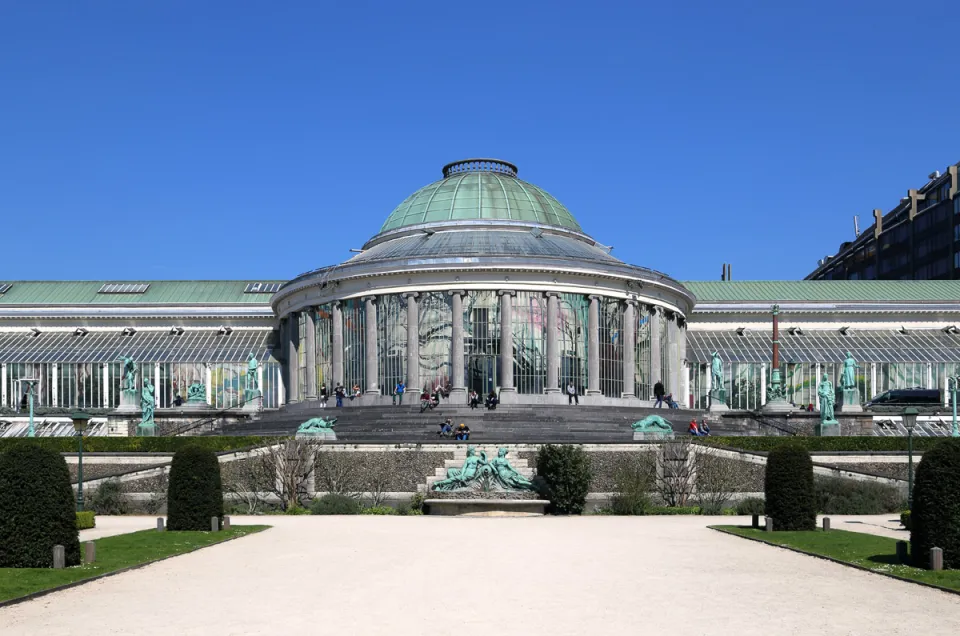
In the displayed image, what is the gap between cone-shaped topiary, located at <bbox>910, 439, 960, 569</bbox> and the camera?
23.5 metres

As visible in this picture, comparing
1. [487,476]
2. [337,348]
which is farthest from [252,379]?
[487,476]

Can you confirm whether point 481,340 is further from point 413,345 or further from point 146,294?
point 146,294

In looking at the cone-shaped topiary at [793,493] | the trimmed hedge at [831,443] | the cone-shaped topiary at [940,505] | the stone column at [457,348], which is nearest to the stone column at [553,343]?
the stone column at [457,348]

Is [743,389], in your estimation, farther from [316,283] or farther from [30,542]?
[30,542]

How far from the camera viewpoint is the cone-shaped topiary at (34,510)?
23859 millimetres

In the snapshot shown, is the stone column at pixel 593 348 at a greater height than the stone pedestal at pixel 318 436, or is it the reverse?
the stone column at pixel 593 348

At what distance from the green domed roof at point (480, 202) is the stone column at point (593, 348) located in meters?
10.8

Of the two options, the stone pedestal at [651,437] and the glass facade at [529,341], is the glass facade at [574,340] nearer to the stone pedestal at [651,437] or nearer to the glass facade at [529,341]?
the glass facade at [529,341]

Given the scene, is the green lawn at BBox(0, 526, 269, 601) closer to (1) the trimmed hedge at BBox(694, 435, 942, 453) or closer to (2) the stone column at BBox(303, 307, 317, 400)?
(1) the trimmed hedge at BBox(694, 435, 942, 453)

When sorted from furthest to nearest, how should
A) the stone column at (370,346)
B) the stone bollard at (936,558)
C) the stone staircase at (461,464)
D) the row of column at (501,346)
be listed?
the stone column at (370,346) < the row of column at (501,346) < the stone staircase at (461,464) < the stone bollard at (936,558)

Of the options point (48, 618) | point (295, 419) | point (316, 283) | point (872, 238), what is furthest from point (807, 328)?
point (48, 618)

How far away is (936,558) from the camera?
23.5 m

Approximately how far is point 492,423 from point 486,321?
548 inches

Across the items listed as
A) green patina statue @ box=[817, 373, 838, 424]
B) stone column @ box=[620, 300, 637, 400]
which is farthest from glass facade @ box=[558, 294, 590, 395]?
green patina statue @ box=[817, 373, 838, 424]
